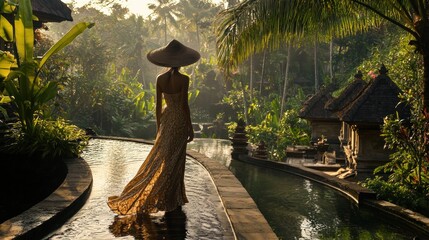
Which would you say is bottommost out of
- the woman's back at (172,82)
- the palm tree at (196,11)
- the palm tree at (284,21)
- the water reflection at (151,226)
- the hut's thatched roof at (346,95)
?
the water reflection at (151,226)

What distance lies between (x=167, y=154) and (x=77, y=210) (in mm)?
1382

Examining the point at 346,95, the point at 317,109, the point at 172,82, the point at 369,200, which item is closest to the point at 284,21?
the point at 369,200

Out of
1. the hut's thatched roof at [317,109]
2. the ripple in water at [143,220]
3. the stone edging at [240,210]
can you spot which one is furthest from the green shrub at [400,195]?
the hut's thatched roof at [317,109]

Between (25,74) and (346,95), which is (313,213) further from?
(346,95)

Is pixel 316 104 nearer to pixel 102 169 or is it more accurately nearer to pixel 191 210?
pixel 102 169

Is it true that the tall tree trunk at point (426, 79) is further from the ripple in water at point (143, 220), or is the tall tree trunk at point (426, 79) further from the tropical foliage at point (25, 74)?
the tropical foliage at point (25, 74)

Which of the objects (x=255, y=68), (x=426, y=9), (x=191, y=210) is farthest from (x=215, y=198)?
(x=255, y=68)

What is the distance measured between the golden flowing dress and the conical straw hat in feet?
1.36

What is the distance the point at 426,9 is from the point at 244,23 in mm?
3376

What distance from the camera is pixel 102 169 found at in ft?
30.5

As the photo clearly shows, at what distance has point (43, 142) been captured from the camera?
8.20 m

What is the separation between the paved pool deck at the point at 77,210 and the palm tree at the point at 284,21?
127 inches

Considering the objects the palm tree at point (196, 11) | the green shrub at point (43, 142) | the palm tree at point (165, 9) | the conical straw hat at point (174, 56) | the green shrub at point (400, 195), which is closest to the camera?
the conical straw hat at point (174, 56)

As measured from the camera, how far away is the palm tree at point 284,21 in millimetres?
8344
